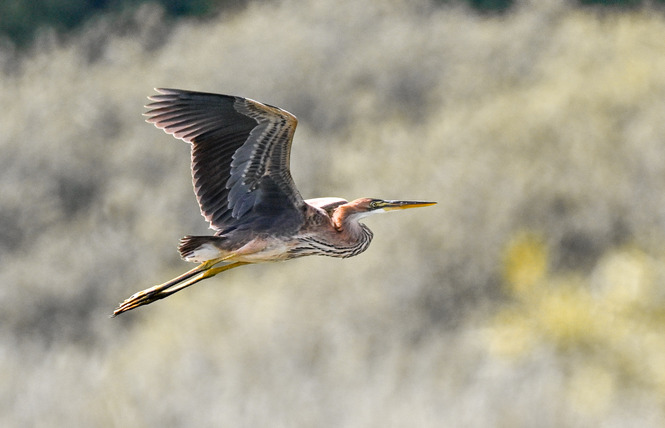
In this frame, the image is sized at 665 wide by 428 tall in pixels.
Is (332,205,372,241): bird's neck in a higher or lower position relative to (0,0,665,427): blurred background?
higher

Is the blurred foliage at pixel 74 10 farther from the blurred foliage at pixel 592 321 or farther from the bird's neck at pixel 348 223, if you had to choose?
the bird's neck at pixel 348 223

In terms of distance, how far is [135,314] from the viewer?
18125mm

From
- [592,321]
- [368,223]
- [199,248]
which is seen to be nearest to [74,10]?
[368,223]

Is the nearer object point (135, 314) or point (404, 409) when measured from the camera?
point (404, 409)

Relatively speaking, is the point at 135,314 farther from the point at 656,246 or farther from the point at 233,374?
the point at 656,246

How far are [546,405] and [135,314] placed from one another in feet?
29.3

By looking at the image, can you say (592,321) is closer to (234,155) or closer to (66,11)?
(234,155)

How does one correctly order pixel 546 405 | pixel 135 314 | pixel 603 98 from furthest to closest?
1. pixel 603 98
2. pixel 135 314
3. pixel 546 405

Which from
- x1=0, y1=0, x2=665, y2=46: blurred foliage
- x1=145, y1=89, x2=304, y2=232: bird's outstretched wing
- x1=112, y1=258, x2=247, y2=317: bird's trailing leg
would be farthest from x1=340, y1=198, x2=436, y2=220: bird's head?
x1=0, y1=0, x2=665, y2=46: blurred foliage

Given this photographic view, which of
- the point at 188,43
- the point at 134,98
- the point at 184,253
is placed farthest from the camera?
the point at 188,43

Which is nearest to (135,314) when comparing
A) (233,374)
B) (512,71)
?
(233,374)

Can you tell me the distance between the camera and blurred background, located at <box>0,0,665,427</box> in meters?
12.1

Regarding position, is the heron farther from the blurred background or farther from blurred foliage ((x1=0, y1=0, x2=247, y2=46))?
blurred foliage ((x1=0, y1=0, x2=247, y2=46))

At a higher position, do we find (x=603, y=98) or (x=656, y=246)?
(x=603, y=98)
